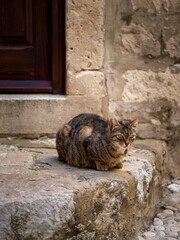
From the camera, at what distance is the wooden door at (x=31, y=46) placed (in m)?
3.75

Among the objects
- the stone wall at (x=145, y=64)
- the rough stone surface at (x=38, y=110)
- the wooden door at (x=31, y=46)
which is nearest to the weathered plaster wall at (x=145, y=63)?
the stone wall at (x=145, y=64)

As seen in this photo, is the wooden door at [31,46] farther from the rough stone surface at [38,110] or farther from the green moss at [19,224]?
the green moss at [19,224]

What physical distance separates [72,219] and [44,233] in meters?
0.19

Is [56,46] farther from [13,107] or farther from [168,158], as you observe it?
[168,158]

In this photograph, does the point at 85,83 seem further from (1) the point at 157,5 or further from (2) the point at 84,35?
(1) the point at 157,5

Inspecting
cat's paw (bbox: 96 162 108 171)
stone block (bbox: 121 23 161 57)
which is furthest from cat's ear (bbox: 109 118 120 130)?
stone block (bbox: 121 23 161 57)

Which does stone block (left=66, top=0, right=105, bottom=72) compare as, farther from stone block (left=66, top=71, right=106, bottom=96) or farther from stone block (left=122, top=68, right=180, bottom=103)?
stone block (left=122, top=68, right=180, bottom=103)

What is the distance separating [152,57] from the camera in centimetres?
378

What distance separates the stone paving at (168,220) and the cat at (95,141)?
0.66m

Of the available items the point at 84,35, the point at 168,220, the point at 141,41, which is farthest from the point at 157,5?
the point at 168,220

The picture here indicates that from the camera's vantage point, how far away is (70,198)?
2172 millimetres

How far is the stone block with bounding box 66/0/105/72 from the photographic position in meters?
3.57

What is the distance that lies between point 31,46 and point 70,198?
7.13ft

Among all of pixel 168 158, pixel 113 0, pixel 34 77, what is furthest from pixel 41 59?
pixel 168 158
